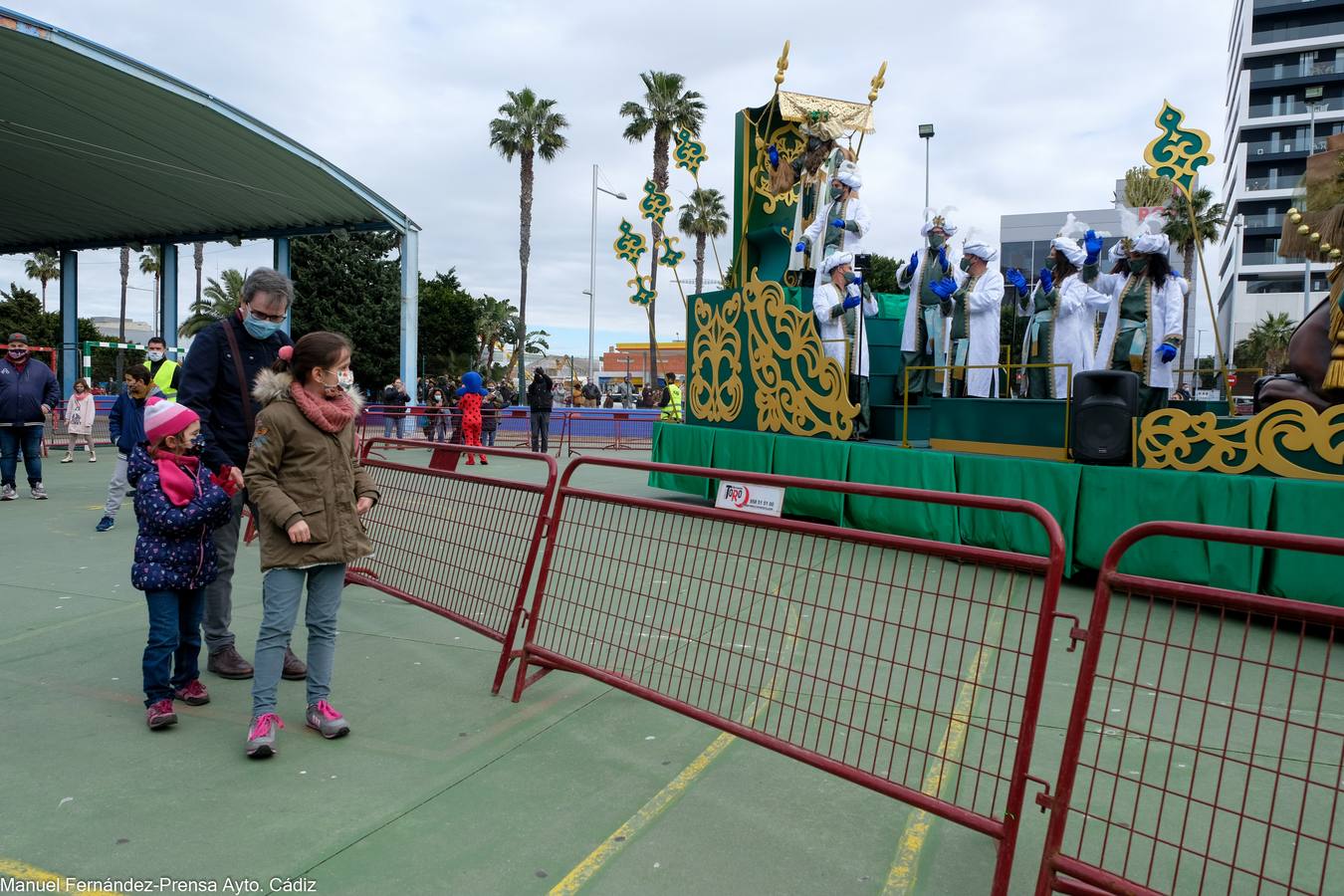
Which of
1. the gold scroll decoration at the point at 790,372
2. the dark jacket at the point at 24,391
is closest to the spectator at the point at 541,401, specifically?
the gold scroll decoration at the point at 790,372

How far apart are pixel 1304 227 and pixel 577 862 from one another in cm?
671

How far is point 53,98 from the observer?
54.0ft

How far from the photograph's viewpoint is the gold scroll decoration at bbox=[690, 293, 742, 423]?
10883 mm

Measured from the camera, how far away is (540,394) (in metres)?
16.3

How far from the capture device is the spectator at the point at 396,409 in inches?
747

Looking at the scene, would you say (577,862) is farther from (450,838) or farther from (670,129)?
(670,129)

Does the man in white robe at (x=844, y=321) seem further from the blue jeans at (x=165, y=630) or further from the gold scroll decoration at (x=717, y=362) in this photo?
the blue jeans at (x=165, y=630)

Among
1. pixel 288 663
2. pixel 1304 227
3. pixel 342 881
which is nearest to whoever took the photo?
pixel 342 881

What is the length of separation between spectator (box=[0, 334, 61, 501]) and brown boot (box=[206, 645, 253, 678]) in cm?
721

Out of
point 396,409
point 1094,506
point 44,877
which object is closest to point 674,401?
point 396,409

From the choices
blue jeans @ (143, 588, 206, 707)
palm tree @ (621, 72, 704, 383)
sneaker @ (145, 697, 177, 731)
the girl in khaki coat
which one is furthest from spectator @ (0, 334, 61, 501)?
palm tree @ (621, 72, 704, 383)

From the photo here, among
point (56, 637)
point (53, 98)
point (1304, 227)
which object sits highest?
point (53, 98)

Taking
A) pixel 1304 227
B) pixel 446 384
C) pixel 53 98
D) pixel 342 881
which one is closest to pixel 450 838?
pixel 342 881

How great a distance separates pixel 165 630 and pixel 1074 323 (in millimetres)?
8905
